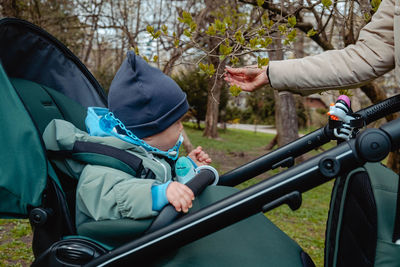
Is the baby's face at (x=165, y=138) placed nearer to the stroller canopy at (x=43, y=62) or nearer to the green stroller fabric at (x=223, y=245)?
the green stroller fabric at (x=223, y=245)

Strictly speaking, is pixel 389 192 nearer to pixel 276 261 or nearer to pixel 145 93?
pixel 276 261

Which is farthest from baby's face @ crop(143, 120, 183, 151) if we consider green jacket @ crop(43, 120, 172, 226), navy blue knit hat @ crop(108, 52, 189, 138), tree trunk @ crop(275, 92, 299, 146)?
tree trunk @ crop(275, 92, 299, 146)

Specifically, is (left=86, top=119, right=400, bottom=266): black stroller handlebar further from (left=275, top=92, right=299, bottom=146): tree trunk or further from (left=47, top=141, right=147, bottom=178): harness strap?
(left=275, top=92, right=299, bottom=146): tree trunk

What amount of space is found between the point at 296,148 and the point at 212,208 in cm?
75

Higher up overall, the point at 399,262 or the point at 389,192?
the point at 389,192

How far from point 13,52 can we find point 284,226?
4013 millimetres

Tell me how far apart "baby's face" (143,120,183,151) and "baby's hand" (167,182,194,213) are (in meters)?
0.42

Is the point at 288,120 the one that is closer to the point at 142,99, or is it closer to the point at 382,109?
the point at 382,109

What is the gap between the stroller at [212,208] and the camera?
1.23 m

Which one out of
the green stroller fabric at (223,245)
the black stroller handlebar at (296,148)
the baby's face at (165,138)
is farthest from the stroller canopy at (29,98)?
the black stroller handlebar at (296,148)

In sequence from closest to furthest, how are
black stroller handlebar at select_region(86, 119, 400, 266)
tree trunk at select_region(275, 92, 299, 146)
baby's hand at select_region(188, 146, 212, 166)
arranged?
black stroller handlebar at select_region(86, 119, 400, 266) → baby's hand at select_region(188, 146, 212, 166) → tree trunk at select_region(275, 92, 299, 146)

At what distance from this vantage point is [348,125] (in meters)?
1.65

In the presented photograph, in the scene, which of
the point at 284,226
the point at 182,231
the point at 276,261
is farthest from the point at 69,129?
the point at 284,226

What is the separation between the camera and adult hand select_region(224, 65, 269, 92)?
1957mm
